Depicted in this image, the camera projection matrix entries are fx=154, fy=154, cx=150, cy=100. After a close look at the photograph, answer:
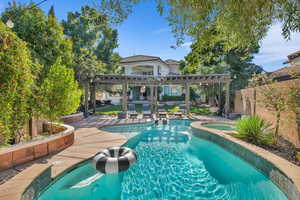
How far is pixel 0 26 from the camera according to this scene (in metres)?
4.36

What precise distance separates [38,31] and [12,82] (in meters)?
5.59

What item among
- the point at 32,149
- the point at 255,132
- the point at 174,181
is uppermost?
the point at 255,132

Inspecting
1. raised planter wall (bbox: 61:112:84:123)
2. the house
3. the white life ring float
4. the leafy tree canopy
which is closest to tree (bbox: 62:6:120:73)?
raised planter wall (bbox: 61:112:84:123)

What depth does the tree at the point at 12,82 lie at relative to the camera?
4.16m

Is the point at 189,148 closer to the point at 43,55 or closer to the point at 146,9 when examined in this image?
the point at 146,9

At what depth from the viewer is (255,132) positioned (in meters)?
6.46

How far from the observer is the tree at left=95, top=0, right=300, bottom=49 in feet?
10.1

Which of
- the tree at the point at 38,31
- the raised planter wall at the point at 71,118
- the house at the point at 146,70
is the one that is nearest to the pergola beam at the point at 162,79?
the raised planter wall at the point at 71,118

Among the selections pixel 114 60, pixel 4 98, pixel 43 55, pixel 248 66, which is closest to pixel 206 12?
pixel 4 98

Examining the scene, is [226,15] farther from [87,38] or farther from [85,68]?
[87,38]

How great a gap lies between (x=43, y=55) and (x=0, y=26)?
4.52 metres

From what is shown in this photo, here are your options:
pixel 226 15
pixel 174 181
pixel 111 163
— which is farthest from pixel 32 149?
pixel 226 15

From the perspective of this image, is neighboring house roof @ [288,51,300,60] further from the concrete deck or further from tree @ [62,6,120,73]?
the concrete deck

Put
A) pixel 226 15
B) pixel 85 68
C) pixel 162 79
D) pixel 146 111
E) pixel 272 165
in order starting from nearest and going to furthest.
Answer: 1. pixel 226 15
2. pixel 272 165
3. pixel 85 68
4. pixel 162 79
5. pixel 146 111
